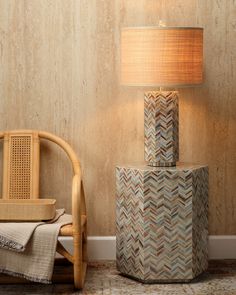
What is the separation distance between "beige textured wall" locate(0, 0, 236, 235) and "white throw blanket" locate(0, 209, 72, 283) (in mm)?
582

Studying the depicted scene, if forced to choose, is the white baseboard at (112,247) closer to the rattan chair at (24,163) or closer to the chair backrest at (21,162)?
the rattan chair at (24,163)

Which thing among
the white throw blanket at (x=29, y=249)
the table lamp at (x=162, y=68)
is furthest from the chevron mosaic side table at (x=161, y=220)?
the white throw blanket at (x=29, y=249)

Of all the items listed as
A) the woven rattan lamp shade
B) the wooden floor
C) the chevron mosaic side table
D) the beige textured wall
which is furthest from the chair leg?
→ the woven rattan lamp shade

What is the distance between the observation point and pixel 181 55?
3.51 metres

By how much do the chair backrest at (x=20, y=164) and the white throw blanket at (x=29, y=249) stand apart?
1.33ft

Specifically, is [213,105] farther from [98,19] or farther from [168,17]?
[98,19]

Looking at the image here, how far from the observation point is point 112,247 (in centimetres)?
405

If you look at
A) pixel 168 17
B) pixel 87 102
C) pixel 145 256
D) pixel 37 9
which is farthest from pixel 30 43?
pixel 145 256

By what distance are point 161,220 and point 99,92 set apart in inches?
32.8

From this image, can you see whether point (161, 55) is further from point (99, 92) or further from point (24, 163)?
point (24, 163)

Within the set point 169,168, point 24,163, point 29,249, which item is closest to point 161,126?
point 169,168

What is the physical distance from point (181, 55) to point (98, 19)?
25.3 inches

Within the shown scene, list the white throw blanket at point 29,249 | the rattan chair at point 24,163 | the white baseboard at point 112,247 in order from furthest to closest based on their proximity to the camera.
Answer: the white baseboard at point 112,247
the rattan chair at point 24,163
the white throw blanket at point 29,249

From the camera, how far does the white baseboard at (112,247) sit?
13.3 feet
